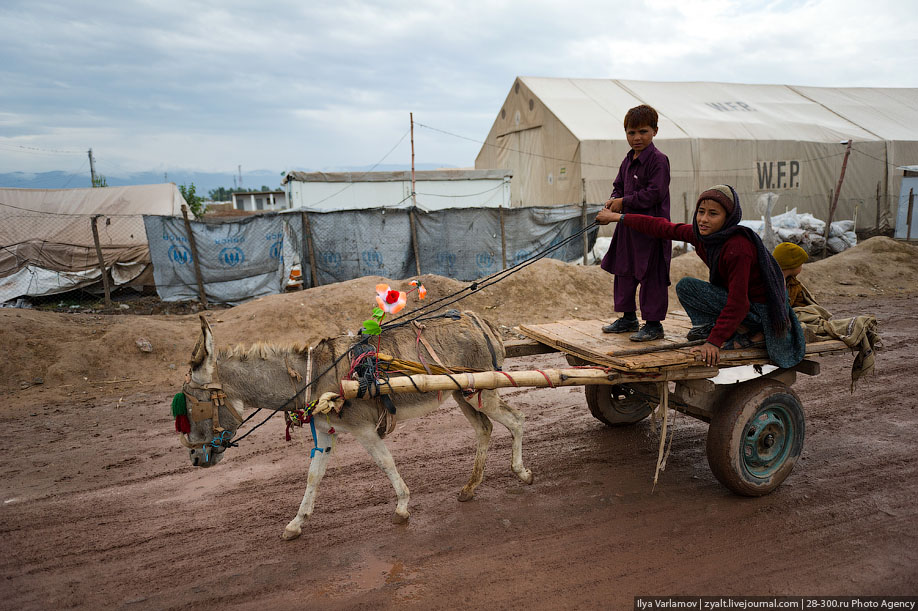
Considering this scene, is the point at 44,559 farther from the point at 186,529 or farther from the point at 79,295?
the point at 79,295

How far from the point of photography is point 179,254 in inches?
485

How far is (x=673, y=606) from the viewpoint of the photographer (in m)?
3.17

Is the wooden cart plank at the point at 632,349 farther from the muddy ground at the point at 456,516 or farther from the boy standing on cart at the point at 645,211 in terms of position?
the muddy ground at the point at 456,516

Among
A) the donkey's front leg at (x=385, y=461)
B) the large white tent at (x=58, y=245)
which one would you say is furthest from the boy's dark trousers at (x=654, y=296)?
the large white tent at (x=58, y=245)

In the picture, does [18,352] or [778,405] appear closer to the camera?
[778,405]

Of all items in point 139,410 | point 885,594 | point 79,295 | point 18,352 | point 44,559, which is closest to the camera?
point 885,594

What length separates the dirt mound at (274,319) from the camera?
26.7ft

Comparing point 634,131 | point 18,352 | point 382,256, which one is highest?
point 634,131

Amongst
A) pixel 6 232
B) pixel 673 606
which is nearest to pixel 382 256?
pixel 6 232

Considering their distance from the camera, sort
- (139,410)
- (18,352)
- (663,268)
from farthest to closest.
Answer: (18,352)
(139,410)
(663,268)

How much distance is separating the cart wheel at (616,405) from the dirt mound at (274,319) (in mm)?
2038

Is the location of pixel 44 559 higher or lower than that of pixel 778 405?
lower

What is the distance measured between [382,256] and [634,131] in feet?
31.8

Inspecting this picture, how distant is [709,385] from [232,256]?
1132 centimetres
